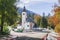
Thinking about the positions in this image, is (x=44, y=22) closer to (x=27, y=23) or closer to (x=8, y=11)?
(x=27, y=23)

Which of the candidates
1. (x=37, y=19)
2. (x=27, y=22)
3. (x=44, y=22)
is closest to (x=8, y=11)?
(x=27, y=22)

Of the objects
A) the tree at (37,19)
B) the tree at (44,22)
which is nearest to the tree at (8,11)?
the tree at (37,19)

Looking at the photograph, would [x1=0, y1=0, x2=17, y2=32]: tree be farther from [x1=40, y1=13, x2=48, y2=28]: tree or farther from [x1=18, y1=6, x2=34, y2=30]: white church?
[x1=40, y1=13, x2=48, y2=28]: tree

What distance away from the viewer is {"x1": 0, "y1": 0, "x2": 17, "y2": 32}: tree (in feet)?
9.91

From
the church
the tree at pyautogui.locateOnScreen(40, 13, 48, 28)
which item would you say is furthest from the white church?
the tree at pyautogui.locateOnScreen(40, 13, 48, 28)

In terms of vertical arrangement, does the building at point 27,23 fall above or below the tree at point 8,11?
below

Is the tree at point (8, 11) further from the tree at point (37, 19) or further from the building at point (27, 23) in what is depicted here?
the tree at point (37, 19)

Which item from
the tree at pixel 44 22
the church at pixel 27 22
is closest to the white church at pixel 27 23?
the church at pixel 27 22

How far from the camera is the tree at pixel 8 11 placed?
302cm

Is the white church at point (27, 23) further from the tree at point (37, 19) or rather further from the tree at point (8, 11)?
the tree at point (8, 11)

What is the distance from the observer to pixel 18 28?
3.00 meters

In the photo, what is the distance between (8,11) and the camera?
9.96 ft

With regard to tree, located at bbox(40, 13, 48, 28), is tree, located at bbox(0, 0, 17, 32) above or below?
above

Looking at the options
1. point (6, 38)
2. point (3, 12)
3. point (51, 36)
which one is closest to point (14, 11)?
point (3, 12)
